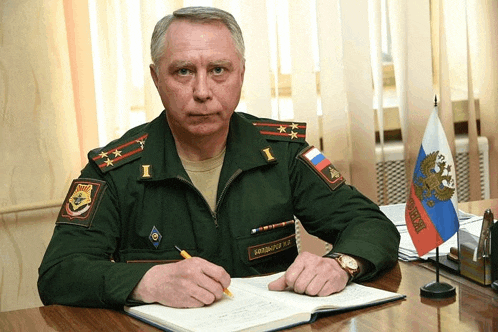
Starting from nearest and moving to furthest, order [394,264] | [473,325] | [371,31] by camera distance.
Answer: [473,325], [394,264], [371,31]

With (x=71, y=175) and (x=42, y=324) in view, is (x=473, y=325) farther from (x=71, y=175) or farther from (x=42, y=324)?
(x=71, y=175)

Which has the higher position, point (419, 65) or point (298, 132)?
point (419, 65)

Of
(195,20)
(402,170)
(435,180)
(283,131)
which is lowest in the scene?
(402,170)

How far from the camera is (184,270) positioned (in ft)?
5.90

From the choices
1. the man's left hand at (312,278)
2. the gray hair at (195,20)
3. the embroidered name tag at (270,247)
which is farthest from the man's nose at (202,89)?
the man's left hand at (312,278)

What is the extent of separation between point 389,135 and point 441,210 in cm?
206

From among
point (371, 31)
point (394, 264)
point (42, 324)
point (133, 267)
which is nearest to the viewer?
point (42, 324)

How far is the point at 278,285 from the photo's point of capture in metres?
1.85

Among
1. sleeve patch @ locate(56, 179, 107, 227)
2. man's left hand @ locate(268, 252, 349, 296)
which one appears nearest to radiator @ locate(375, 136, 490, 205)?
sleeve patch @ locate(56, 179, 107, 227)

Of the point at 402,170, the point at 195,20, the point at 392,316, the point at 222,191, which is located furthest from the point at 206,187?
the point at 402,170

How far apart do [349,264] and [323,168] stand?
50 cm

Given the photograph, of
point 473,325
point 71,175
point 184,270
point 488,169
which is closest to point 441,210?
point 473,325

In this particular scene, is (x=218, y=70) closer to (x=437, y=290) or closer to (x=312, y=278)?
(x=312, y=278)

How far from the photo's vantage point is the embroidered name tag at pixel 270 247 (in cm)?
227
